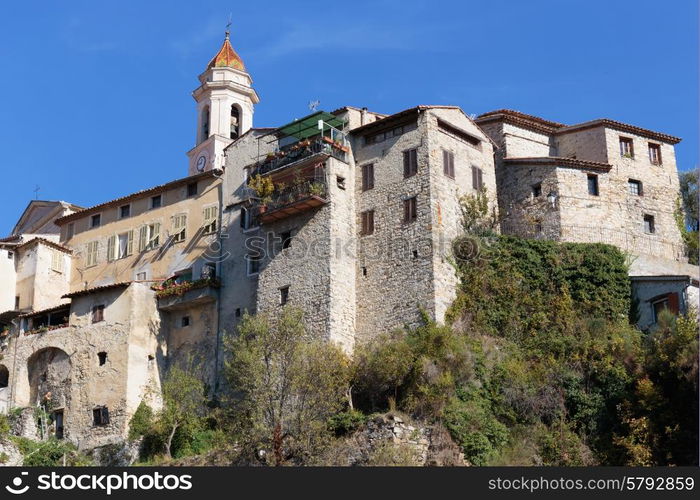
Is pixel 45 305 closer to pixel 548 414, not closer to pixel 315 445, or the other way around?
pixel 315 445

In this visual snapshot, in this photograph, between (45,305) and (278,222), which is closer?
(278,222)

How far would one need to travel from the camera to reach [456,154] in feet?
166

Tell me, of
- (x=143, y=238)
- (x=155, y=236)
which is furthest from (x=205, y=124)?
(x=155, y=236)

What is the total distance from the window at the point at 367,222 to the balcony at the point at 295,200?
6.16ft

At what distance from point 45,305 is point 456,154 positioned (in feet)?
71.5

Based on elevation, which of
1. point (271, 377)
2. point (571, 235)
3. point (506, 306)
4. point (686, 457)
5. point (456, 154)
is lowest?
point (686, 457)

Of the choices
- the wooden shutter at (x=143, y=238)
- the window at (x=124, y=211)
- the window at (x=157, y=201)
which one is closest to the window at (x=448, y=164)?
the window at (x=157, y=201)

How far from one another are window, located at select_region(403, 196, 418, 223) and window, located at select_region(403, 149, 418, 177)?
1.20m

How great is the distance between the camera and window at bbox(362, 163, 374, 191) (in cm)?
5059

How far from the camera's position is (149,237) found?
187ft

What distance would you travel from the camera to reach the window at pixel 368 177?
5059 cm

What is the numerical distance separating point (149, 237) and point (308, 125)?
10374 millimetres

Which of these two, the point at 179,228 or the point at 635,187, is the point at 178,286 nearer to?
the point at 179,228

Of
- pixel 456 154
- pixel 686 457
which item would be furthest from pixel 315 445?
pixel 456 154
